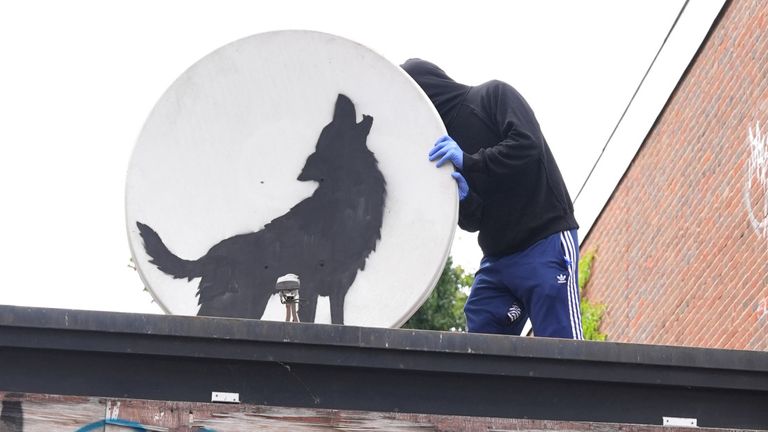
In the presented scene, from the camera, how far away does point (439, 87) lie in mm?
6879

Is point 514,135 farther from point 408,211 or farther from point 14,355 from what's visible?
point 14,355

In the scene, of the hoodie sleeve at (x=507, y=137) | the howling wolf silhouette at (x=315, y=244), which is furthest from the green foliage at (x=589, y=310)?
the howling wolf silhouette at (x=315, y=244)

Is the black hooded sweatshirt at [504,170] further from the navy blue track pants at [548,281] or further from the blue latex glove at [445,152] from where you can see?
the blue latex glove at [445,152]

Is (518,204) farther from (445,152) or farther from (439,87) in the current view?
(445,152)

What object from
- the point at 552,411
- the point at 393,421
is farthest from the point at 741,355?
the point at 393,421

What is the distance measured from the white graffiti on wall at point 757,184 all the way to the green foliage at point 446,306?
11.1m

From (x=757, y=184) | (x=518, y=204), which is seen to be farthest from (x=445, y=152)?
(x=757, y=184)

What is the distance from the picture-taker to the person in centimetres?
645

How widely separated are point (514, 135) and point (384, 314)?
127cm

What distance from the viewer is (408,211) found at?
589cm

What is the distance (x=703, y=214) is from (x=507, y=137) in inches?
251

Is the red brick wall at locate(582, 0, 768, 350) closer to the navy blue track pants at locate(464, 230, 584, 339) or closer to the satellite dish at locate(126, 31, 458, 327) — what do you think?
the navy blue track pants at locate(464, 230, 584, 339)

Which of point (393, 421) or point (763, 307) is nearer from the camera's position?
point (393, 421)

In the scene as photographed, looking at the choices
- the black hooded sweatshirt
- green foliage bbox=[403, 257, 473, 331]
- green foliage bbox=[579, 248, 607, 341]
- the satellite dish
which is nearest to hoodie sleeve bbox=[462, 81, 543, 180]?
the black hooded sweatshirt
